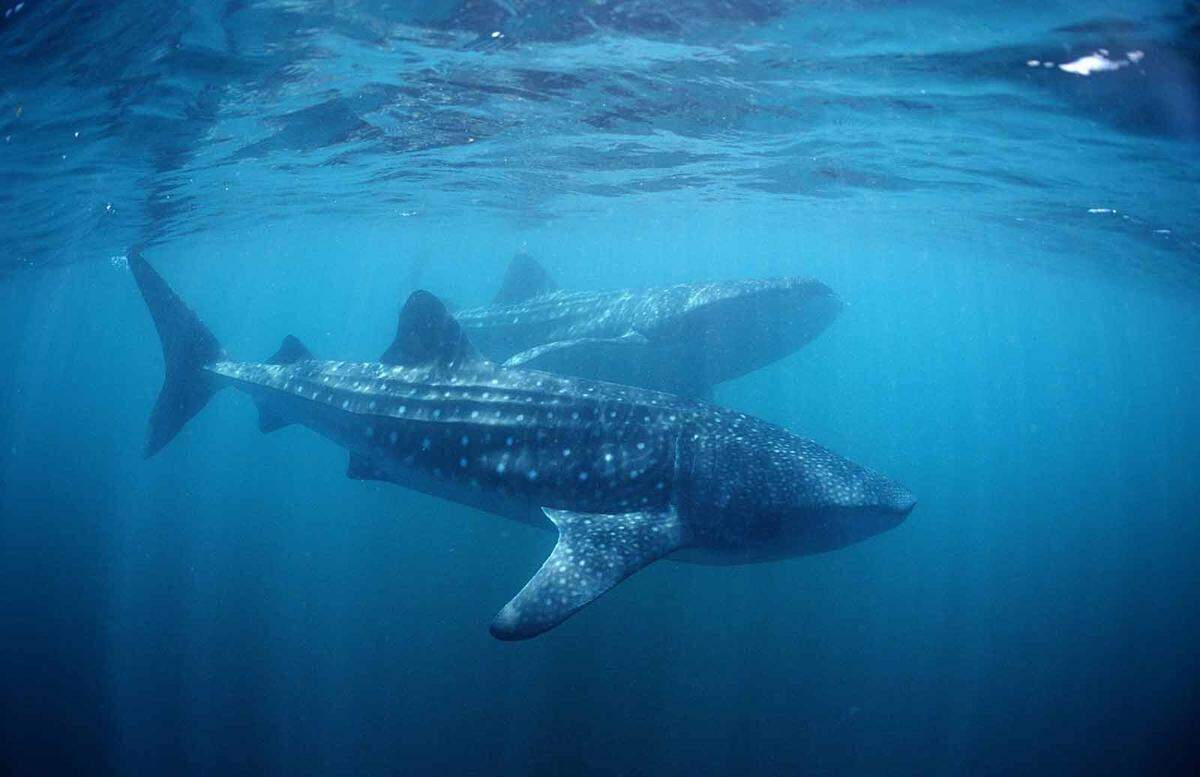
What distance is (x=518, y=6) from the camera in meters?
8.59

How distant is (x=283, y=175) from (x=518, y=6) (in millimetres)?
15185

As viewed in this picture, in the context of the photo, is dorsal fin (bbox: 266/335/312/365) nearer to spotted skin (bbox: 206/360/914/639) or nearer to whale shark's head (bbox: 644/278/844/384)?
spotted skin (bbox: 206/360/914/639)

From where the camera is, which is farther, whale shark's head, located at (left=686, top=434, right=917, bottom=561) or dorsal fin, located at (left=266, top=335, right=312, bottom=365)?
dorsal fin, located at (left=266, top=335, right=312, bottom=365)

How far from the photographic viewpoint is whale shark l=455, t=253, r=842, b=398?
1193 centimetres

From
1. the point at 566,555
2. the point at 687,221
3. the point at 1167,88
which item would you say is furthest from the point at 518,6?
the point at 687,221

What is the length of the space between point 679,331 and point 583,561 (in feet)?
23.8

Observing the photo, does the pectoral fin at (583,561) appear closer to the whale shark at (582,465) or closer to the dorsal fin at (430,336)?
the whale shark at (582,465)

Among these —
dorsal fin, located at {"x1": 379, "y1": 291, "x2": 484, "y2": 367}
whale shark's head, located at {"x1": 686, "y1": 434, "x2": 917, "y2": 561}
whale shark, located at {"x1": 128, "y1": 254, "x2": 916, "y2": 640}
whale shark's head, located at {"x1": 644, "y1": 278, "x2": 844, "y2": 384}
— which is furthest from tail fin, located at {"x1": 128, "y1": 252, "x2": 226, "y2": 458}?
whale shark's head, located at {"x1": 686, "y1": 434, "x2": 917, "y2": 561}

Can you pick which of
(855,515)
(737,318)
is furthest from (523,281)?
(855,515)

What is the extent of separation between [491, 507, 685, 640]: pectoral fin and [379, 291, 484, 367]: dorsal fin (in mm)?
2828

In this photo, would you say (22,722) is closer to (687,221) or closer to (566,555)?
(566,555)

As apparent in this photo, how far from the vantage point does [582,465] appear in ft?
22.1

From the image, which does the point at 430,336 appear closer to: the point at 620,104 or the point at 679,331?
the point at 679,331

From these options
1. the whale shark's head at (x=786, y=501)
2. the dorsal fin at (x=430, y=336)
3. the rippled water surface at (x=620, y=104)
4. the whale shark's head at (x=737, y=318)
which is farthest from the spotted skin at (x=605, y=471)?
the rippled water surface at (x=620, y=104)
